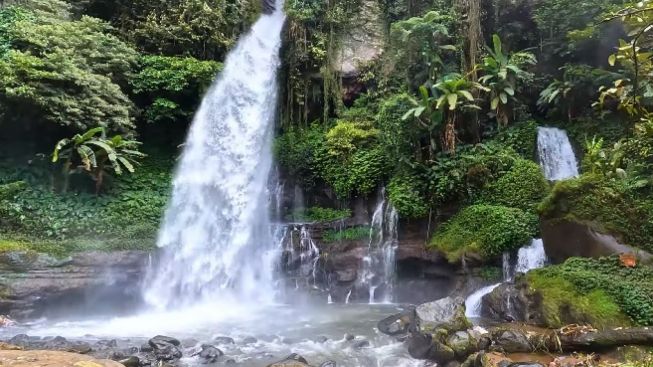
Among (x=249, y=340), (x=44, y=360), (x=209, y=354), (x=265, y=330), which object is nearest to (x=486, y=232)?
(x=265, y=330)

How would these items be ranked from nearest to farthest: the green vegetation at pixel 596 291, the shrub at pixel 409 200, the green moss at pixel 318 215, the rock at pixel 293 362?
the rock at pixel 293 362, the green vegetation at pixel 596 291, the shrub at pixel 409 200, the green moss at pixel 318 215

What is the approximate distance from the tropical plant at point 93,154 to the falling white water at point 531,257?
10031mm

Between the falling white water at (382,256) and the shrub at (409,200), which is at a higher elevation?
the shrub at (409,200)

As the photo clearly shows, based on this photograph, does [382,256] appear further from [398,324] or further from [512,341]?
[512,341]

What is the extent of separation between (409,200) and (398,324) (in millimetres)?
4288

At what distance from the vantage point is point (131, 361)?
737 cm

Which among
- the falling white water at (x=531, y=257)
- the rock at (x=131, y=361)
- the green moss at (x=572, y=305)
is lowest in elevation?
the rock at (x=131, y=361)

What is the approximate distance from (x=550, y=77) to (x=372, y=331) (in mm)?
10069

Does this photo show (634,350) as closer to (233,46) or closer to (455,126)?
(455,126)

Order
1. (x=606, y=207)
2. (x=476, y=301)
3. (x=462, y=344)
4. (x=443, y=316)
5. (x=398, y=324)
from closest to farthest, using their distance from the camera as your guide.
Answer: (x=462, y=344), (x=443, y=316), (x=398, y=324), (x=606, y=207), (x=476, y=301)

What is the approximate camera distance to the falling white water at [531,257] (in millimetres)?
10734

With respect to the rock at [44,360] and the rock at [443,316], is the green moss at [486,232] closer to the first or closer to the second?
the rock at [443,316]

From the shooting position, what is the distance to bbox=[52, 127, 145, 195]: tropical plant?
1276 cm

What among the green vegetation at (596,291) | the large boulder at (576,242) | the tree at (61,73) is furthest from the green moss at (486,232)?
the tree at (61,73)
